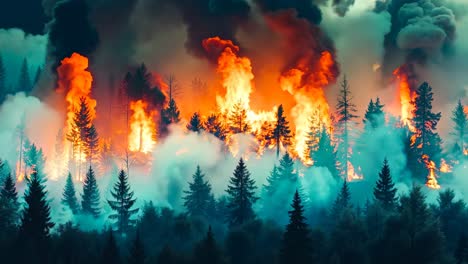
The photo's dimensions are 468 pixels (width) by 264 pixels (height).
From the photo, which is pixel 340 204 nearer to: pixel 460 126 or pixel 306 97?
pixel 306 97

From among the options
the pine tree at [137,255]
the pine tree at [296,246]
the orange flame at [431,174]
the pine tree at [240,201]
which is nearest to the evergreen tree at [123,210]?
the pine tree at [240,201]

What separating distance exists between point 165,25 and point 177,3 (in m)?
4.23

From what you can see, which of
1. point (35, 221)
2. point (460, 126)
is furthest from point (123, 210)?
point (460, 126)

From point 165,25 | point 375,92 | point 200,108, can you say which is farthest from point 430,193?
point 165,25

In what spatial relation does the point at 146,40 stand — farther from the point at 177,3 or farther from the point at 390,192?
the point at 390,192

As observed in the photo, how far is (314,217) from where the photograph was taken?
88.8m

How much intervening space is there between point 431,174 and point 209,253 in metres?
43.9

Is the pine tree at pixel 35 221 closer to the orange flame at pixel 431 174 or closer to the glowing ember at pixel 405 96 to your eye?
the orange flame at pixel 431 174

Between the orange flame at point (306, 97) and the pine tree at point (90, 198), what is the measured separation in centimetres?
3097

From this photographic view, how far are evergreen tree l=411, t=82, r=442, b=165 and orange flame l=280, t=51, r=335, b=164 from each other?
43.8ft

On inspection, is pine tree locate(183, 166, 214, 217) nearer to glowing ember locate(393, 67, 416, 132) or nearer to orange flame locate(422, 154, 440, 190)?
orange flame locate(422, 154, 440, 190)

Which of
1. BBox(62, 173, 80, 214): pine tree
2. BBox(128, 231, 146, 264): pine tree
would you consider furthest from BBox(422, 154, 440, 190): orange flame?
BBox(128, 231, 146, 264): pine tree

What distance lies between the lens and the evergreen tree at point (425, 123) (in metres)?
103

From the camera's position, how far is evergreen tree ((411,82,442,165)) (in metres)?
103
